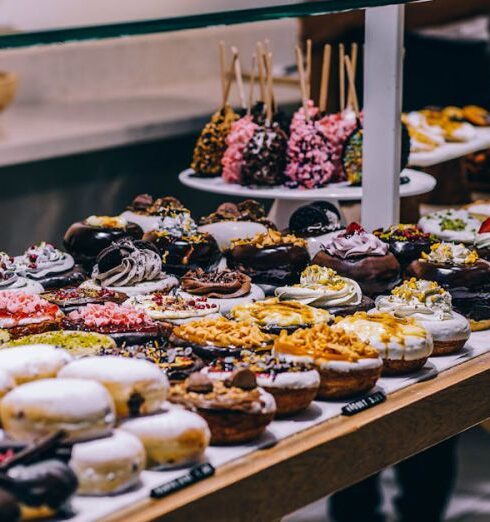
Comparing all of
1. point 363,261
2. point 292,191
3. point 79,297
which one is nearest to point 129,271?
point 79,297

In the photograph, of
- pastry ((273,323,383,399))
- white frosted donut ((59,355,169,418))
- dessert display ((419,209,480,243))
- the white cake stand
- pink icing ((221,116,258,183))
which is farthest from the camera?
pink icing ((221,116,258,183))

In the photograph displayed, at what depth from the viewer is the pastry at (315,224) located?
3.29 meters

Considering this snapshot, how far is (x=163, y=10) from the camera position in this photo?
6.27ft

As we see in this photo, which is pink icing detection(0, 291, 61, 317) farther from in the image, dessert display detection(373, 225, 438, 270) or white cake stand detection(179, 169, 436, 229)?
white cake stand detection(179, 169, 436, 229)

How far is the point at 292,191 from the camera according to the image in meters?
3.78

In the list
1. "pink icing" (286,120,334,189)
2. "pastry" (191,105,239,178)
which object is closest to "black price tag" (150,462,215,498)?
"pink icing" (286,120,334,189)

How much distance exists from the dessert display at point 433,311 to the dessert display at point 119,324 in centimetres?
51

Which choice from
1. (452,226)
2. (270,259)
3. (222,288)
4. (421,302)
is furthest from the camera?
(452,226)

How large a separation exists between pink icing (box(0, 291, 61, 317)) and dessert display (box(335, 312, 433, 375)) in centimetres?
63

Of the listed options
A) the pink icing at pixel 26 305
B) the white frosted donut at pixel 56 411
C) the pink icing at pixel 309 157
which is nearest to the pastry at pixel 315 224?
the pink icing at pixel 309 157

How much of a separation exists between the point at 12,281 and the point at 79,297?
0.24 meters

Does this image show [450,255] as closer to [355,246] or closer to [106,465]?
[355,246]

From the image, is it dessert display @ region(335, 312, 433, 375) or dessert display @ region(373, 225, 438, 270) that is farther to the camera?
dessert display @ region(373, 225, 438, 270)

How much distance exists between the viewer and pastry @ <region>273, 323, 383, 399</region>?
7.44 feet
